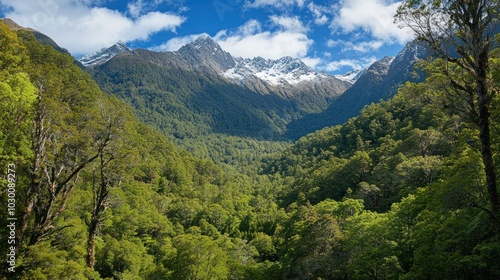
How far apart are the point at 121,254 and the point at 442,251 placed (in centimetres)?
4501

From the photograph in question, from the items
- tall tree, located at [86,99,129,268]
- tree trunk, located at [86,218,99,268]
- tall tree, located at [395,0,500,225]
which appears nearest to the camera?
tall tree, located at [395,0,500,225]

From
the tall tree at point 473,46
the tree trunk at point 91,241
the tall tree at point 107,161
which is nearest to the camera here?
the tall tree at point 473,46

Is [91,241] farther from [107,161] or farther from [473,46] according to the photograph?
[473,46]

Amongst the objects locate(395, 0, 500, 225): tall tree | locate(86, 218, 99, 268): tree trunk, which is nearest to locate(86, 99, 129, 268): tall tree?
locate(86, 218, 99, 268): tree trunk

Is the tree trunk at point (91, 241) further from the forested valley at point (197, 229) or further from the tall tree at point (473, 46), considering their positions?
the tall tree at point (473, 46)

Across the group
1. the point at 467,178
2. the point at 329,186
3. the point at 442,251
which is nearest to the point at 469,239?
the point at 442,251

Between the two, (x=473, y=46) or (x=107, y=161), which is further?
(x=107, y=161)

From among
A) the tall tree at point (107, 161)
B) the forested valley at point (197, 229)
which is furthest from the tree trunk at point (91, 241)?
the forested valley at point (197, 229)

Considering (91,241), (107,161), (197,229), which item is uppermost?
(107,161)

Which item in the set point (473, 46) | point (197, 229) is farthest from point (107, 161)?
point (197, 229)

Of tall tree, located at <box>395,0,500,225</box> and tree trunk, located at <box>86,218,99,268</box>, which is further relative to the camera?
tree trunk, located at <box>86,218,99,268</box>

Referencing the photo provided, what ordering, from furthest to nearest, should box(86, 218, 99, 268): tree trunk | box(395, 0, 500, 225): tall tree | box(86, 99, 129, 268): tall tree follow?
box(86, 218, 99, 268): tree trunk
box(86, 99, 129, 268): tall tree
box(395, 0, 500, 225): tall tree

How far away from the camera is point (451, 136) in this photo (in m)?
68.8

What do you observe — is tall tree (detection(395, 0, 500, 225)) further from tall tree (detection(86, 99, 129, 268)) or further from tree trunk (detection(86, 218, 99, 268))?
tree trunk (detection(86, 218, 99, 268))
